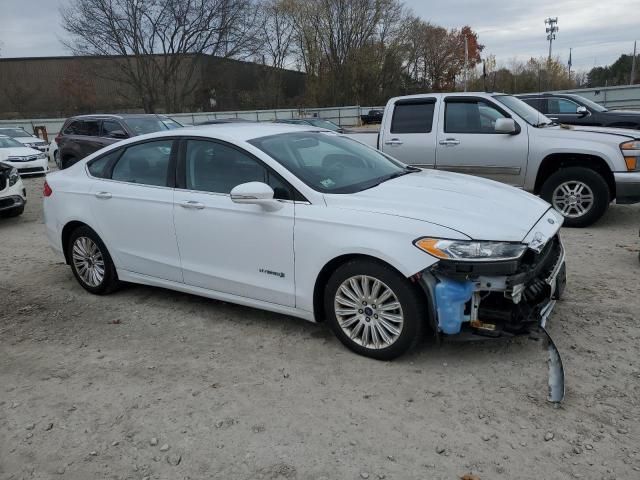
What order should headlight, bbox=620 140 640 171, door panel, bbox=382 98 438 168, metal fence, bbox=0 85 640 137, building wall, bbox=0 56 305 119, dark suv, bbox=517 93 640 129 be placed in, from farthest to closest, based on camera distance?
building wall, bbox=0 56 305 119
metal fence, bbox=0 85 640 137
dark suv, bbox=517 93 640 129
door panel, bbox=382 98 438 168
headlight, bbox=620 140 640 171

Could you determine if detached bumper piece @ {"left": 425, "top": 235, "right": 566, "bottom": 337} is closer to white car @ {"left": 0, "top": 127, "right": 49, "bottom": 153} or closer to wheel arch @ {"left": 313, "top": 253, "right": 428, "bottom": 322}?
wheel arch @ {"left": 313, "top": 253, "right": 428, "bottom": 322}

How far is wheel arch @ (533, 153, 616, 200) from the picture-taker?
704 cm

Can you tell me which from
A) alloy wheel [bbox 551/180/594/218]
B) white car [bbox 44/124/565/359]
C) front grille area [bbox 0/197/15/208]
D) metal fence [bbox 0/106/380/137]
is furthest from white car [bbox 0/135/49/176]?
metal fence [bbox 0/106/380/137]

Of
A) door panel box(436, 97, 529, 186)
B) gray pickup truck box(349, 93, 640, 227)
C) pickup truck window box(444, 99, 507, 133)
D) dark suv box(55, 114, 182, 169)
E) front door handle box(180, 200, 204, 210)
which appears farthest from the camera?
dark suv box(55, 114, 182, 169)

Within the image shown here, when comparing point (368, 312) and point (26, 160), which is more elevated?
point (26, 160)

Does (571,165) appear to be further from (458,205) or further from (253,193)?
(253,193)

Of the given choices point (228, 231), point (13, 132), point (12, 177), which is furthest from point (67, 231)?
point (13, 132)

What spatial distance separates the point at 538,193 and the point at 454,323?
4.77 m

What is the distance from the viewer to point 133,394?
3426 mm

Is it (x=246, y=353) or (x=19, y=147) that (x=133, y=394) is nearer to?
(x=246, y=353)

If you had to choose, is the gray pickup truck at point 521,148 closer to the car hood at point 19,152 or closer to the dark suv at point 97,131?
the dark suv at point 97,131

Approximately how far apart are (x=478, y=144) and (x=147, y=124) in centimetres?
866

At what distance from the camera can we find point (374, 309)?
3572 millimetres

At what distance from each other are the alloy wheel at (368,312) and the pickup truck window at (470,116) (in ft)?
15.9
